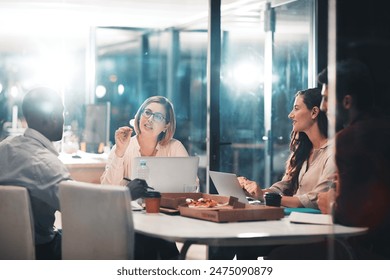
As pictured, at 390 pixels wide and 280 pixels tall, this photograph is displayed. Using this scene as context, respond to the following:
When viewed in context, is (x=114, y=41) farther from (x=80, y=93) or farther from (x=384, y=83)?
(x=384, y=83)

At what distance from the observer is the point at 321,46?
4902 millimetres

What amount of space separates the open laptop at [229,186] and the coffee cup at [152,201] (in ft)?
1.20

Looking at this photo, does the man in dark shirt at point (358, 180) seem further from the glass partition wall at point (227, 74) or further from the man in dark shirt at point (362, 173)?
the glass partition wall at point (227, 74)

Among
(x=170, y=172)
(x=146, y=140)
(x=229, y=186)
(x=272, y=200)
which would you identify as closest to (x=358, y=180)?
(x=272, y=200)

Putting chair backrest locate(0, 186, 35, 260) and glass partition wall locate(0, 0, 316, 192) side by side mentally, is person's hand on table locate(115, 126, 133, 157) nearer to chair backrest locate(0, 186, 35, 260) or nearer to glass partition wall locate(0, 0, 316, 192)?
glass partition wall locate(0, 0, 316, 192)

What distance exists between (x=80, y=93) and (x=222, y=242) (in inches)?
94.0

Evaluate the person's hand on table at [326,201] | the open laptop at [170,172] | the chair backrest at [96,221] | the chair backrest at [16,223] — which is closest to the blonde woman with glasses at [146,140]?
the open laptop at [170,172]

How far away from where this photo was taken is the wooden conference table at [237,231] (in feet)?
8.35

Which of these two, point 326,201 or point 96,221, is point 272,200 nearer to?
point 326,201

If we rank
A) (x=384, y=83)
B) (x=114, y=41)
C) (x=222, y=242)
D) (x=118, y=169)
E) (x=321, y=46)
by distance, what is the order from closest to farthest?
(x=222, y=242) → (x=384, y=83) → (x=118, y=169) → (x=321, y=46) → (x=114, y=41)

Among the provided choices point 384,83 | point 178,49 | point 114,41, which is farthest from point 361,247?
point 178,49

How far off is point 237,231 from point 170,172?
0.88 meters

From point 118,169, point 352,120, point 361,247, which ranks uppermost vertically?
point 352,120

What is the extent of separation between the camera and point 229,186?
3.30 m
